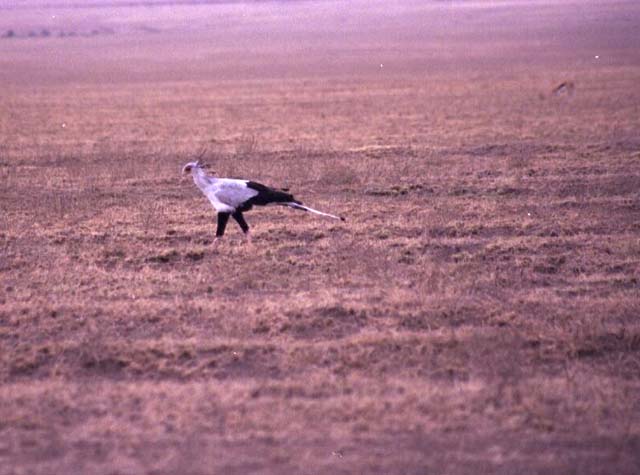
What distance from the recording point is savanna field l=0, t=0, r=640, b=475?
5.21 metres

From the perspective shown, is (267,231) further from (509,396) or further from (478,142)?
(478,142)

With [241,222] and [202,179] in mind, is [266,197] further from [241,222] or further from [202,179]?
[202,179]

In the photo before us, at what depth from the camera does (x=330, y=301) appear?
7.51 metres

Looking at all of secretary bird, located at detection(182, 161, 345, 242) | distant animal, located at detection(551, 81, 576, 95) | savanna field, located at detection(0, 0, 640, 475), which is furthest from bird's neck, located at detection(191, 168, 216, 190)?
distant animal, located at detection(551, 81, 576, 95)

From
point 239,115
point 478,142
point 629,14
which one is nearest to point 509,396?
point 478,142

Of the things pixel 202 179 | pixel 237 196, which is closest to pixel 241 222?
pixel 237 196

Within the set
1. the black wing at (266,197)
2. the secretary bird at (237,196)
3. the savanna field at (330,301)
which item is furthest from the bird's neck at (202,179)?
the savanna field at (330,301)

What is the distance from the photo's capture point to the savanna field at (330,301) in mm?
5211

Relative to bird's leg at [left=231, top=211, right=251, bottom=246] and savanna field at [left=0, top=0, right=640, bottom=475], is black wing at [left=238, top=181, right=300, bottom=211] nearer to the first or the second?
bird's leg at [left=231, top=211, right=251, bottom=246]

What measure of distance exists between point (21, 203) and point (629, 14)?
64755 millimetres

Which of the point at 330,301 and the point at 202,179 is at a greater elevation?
the point at 202,179

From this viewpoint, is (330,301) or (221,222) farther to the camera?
(221,222)

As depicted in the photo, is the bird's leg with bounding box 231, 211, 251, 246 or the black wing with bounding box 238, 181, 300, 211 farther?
the bird's leg with bounding box 231, 211, 251, 246

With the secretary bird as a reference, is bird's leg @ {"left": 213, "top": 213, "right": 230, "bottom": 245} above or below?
below
